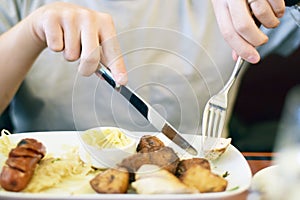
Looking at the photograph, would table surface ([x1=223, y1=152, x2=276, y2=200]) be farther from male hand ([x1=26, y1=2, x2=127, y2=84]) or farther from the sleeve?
the sleeve

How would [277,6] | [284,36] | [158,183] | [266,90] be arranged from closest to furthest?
[158,183], [277,6], [284,36], [266,90]

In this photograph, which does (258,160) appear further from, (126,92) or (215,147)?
(126,92)

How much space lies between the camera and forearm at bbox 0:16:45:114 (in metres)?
0.88

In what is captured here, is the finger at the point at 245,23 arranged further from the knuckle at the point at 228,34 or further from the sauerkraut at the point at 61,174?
the sauerkraut at the point at 61,174

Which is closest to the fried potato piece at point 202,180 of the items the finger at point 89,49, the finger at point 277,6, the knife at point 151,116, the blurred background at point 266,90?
the knife at point 151,116

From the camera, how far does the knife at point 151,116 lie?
28.0 inches

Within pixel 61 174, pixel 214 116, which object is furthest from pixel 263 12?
pixel 61 174

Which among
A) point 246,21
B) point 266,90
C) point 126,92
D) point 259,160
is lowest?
point 266,90

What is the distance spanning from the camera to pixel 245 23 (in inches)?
29.6

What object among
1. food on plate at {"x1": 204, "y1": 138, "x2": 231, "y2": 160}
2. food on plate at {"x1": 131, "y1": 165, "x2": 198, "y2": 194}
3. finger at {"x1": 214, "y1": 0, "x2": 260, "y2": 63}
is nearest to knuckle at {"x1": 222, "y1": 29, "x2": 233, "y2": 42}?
finger at {"x1": 214, "y1": 0, "x2": 260, "y2": 63}

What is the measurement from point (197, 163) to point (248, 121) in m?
1.22

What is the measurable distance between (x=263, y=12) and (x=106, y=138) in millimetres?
318

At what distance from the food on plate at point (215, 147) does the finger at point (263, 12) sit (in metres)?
0.21

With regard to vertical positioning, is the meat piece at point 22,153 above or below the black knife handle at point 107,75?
below
